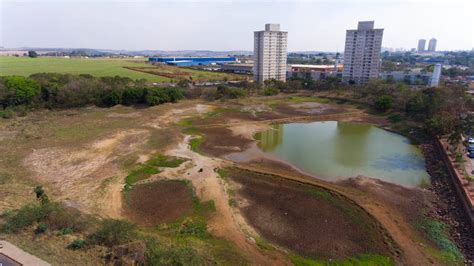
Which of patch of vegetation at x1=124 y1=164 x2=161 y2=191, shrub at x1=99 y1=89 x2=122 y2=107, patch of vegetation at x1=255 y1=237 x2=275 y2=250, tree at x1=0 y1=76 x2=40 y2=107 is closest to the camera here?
patch of vegetation at x1=255 y1=237 x2=275 y2=250

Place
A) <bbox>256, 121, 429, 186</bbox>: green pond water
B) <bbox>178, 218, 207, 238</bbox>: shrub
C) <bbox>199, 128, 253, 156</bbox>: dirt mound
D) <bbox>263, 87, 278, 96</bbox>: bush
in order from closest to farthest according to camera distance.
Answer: <bbox>178, 218, 207, 238</bbox>: shrub
<bbox>256, 121, 429, 186</bbox>: green pond water
<bbox>199, 128, 253, 156</bbox>: dirt mound
<bbox>263, 87, 278, 96</bbox>: bush

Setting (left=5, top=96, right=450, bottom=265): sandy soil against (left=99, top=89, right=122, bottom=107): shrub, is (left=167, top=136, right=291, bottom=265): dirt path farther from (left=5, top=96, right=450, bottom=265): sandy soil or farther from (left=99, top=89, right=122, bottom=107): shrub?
(left=99, top=89, right=122, bottom=107): shrub

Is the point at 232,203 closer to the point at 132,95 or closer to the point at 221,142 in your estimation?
the point at 221,142

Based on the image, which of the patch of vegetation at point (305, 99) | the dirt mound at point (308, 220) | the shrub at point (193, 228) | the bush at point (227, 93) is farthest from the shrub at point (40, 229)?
the patch of vegetation at point (305, 99)

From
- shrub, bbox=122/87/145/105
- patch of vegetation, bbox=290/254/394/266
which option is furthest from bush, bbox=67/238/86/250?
shrub, bbox=122/87/145/105

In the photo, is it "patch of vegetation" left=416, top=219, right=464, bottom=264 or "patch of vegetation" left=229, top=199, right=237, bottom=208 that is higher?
"patch of vegetation" left=229, top=199, right=237, bottom=208

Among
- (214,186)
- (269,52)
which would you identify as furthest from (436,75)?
(214,186)

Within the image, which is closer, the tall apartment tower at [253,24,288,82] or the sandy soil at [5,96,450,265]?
the sandy soil at [5,96,450,265]
